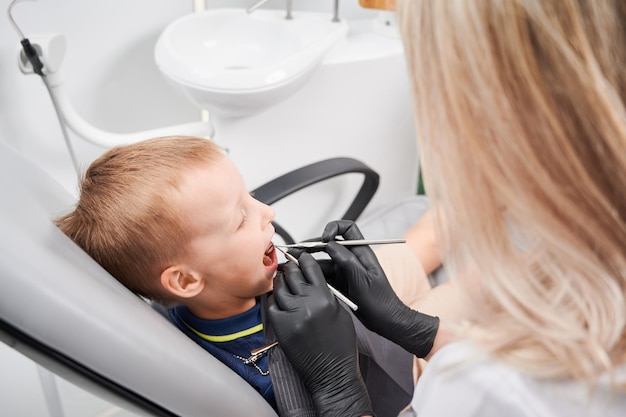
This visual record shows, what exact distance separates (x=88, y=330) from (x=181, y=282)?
0.94 feet

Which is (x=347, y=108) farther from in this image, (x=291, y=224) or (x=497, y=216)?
(x=497, y=216)

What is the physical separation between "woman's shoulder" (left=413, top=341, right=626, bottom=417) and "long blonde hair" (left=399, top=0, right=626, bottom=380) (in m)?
0.02

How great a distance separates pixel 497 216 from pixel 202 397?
0.41 meters

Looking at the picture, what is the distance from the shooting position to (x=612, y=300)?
1.65ft

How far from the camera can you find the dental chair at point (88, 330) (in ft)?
1.78

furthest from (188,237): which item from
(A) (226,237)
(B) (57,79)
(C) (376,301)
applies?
(B) (57,79)

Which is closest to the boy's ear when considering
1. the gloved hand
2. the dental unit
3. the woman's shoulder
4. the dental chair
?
the dental chair

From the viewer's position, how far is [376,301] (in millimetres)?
913

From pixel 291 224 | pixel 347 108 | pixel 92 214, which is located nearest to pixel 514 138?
pixel 92 214

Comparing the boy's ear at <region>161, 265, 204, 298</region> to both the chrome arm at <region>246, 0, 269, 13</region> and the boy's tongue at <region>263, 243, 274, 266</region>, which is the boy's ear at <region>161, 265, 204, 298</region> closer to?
the boy's tongue at <region>263, 243, 274, 266</region>

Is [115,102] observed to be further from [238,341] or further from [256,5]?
[238,341]

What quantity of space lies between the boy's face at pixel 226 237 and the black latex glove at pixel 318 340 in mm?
84

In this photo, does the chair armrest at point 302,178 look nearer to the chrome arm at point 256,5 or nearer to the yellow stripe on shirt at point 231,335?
the yellow stripe on shirt at point 231,335

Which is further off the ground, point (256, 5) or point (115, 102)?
point (256, 5)
